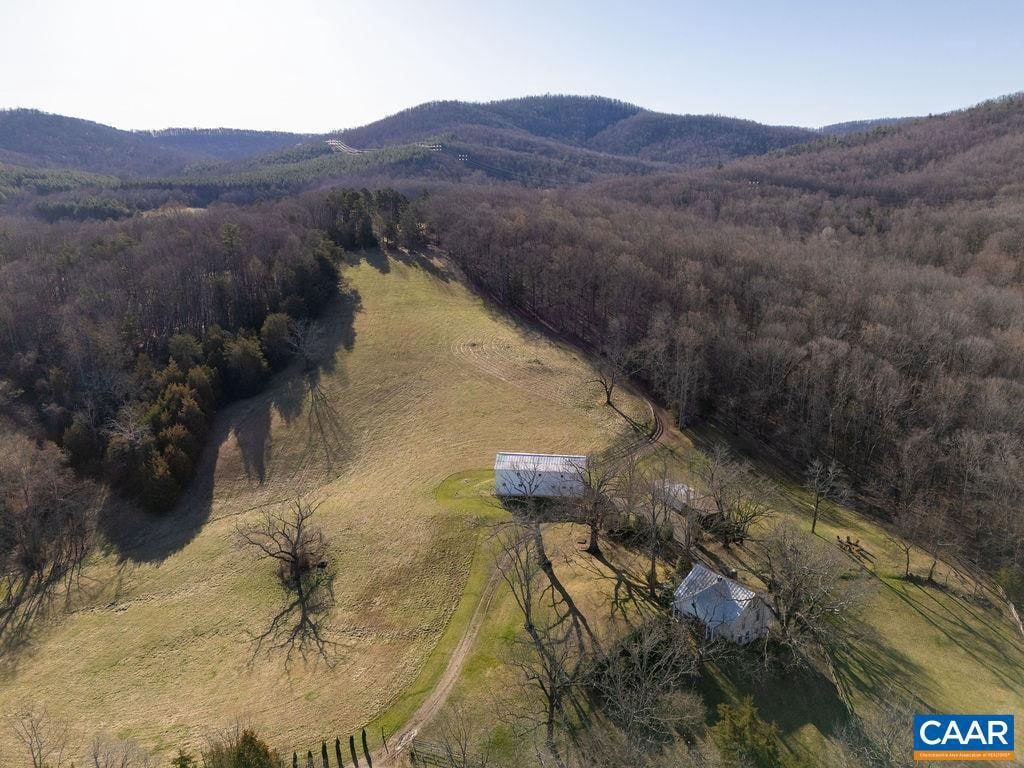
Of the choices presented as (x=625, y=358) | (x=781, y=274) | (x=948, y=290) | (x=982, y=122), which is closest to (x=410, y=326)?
(x=625, y=358)

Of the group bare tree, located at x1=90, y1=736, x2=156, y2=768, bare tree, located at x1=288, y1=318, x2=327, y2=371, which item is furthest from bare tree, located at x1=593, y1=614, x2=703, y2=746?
bare tree, located at x1=288, y1=318, x2=327, y2=371

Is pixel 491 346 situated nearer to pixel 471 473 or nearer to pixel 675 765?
pixel 471 473

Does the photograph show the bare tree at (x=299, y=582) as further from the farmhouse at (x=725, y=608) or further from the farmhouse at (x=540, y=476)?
the farmhouse at (x=725, y=608)

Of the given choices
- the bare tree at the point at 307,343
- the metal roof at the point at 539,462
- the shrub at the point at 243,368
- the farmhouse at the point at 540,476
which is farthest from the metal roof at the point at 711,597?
the shrub at the point at 243,368

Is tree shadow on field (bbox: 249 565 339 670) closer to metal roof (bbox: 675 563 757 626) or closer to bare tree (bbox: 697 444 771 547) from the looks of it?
metal roof (bbox: 675 563 757 626)

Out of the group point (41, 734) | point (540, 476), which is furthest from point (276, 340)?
point (41, 734)
